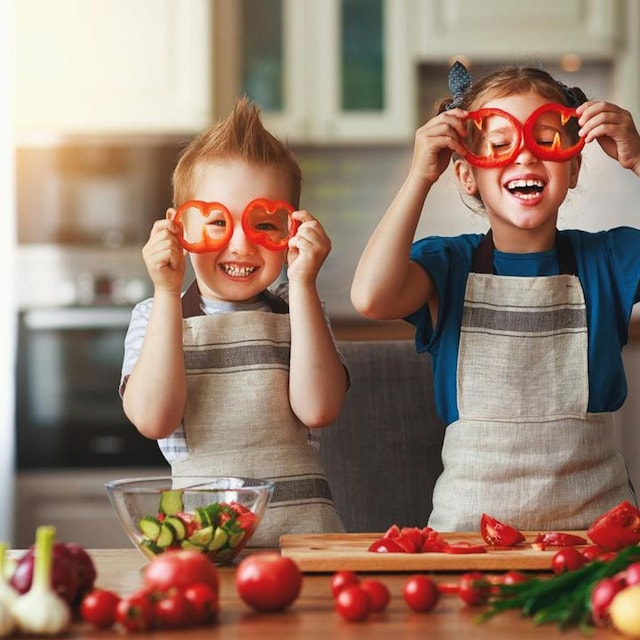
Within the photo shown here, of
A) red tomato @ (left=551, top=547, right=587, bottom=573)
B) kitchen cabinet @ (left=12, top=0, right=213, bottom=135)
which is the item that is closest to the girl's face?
red tomato @ (left=551, top=547, right=587, bottom=573)

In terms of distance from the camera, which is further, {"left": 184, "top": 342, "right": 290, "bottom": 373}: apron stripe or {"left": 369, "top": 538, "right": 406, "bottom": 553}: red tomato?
{"left": 184, "top": 342, "right": 290, "bottom": 373}: apron stripe

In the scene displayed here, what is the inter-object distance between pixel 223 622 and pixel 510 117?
795 mm

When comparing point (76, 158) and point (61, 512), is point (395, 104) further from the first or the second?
point (61, 512)

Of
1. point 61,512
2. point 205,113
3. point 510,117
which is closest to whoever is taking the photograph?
point 510,117

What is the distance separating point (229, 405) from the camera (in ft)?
4.69

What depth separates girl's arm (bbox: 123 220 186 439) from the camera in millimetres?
1352

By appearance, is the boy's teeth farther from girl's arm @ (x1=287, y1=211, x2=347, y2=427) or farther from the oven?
the oven

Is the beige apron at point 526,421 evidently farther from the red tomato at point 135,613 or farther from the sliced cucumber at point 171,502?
the red tomato at point 135,613

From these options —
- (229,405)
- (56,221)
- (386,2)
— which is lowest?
(229,405)

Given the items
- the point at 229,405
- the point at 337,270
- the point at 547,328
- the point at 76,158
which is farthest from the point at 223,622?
the point at 337,270

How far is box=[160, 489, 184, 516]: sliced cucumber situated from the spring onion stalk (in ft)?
0.71

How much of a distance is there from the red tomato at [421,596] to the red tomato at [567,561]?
0.59 ft

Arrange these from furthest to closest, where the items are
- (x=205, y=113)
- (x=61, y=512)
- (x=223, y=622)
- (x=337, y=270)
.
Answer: (x=337, y=270) < (x=205, y=113) < (x=61, y=512) < (x=223, y=622)

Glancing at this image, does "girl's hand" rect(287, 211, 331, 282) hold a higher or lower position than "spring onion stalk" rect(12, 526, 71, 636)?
higher
